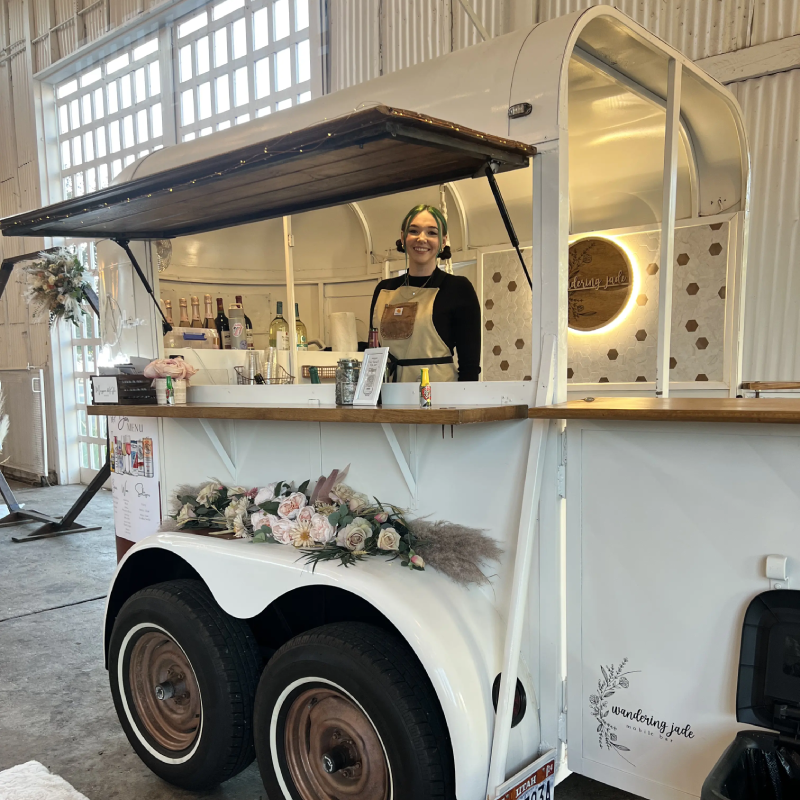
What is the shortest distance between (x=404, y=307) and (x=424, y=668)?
4.32 feet

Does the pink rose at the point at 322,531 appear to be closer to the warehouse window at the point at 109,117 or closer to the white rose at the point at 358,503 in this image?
the white rose at the point at 358,503

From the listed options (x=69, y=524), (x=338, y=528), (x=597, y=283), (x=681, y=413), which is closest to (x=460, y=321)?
(x=338, y=528)

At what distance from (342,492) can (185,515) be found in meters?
0.65

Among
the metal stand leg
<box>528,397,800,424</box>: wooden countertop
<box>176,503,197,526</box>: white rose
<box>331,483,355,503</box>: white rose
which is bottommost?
the metal stand leg

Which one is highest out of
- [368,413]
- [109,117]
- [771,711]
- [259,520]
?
[109,117]

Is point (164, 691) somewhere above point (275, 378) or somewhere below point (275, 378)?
below

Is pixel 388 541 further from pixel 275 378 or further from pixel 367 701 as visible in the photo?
pixel 275 378

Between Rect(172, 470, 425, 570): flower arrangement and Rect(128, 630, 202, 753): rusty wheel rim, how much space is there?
41 centimetres

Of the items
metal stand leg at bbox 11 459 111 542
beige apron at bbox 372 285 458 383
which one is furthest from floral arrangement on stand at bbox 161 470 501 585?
metal stand leg at bbox 11 459 111 542

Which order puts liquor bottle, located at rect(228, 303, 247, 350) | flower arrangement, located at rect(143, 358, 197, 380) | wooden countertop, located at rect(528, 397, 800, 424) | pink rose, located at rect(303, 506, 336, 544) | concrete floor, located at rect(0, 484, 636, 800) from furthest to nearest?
1. liquor bottle, located at rect(228, 303, 247, 350)
2. flower arrangement, located at rect(143, 358, 197, 380)
3. concrete floor, located at rect(0, 484, 636, 800)
4. pink rose, located at rect(303, 506, 336, 544)
5. wooden countertop, located at rect(528, 397, 800, 424)

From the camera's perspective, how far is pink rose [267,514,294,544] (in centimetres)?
211

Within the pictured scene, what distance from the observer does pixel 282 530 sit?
2.12 m

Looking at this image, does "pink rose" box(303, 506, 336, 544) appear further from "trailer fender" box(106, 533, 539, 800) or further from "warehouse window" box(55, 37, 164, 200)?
"warehouse window" box(55, 37, 164, 200)

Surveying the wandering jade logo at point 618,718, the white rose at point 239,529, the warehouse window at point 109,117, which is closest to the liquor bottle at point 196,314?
the white rose at point 239,529
